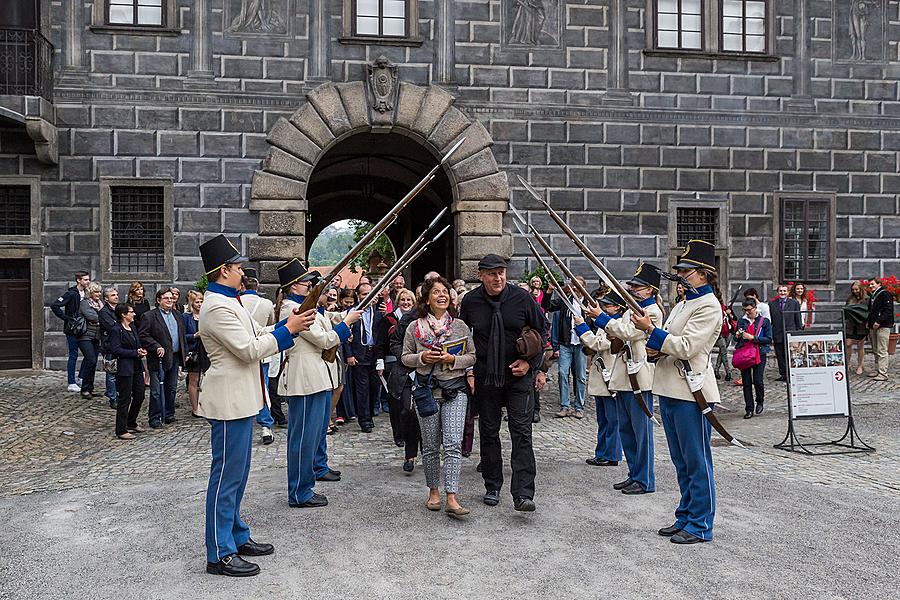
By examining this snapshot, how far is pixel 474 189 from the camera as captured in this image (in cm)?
1523

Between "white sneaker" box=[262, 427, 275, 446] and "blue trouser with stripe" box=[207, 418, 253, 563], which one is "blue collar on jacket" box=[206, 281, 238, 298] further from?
"white sneaker" box=[262, 427, 275, 446]

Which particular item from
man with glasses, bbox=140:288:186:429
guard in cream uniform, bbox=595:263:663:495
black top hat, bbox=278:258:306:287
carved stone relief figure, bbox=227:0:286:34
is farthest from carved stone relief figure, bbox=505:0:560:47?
black top hat, bbox=278:258:306:287

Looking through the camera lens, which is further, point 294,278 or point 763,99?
point 763,99

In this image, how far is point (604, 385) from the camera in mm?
8117

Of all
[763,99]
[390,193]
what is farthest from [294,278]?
[390,193]

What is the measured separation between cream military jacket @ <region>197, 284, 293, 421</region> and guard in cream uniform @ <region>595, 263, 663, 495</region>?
313 centimetres


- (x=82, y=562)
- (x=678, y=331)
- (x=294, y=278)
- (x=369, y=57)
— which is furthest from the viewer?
(x=369, y=57)

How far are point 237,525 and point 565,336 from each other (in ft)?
22.6

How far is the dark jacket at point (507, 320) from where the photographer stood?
261 inches

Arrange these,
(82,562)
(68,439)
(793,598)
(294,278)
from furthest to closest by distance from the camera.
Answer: (68,439), (294,278), (82,562), (793,598)

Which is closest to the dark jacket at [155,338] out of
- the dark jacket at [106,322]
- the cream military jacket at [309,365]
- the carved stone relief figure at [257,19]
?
the dark jacket at [106,322]

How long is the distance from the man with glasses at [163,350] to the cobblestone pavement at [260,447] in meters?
0.27

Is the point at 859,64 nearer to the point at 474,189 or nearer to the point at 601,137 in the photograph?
the point at 601,137

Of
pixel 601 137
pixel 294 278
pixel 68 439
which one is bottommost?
pixel 68 439
